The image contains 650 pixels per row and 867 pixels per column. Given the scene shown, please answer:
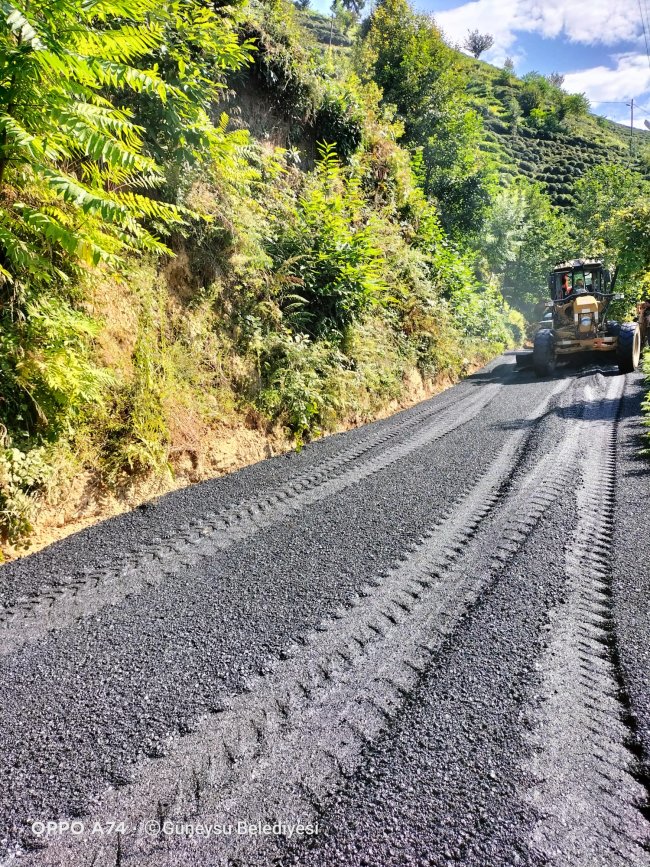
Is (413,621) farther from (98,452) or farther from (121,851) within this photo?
(98,452)

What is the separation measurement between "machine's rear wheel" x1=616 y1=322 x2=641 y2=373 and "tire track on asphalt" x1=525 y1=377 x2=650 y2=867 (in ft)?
25.6

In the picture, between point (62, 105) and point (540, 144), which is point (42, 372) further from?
point (540, 144)

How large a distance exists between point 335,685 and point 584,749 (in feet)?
3.05

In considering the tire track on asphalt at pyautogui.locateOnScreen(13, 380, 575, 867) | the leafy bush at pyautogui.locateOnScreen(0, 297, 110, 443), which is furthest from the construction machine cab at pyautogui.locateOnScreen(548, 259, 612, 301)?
the leafy bush at pyautogui.locateOnScreen(0, 297, 110, 443)

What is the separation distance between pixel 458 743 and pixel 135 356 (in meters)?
3.86

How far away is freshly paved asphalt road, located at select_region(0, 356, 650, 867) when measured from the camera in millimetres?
1357

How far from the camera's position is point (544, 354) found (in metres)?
10.1

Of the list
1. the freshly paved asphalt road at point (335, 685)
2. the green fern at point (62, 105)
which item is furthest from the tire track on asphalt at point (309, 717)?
the green fern at point (62, 105)

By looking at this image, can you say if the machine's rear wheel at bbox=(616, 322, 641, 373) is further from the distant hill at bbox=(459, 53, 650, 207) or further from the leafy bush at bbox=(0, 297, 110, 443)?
the distant hill at bbox=(459, 53, 650, 207)

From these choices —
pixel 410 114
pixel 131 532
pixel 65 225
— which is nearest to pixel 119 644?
pixel 131 532

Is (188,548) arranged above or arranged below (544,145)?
below

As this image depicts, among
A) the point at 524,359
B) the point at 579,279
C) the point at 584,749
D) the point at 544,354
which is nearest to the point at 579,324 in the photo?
the point at 544,354

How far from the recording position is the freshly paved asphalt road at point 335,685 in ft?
4.45

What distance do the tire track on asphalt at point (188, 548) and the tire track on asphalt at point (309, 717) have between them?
1105 millimetres
